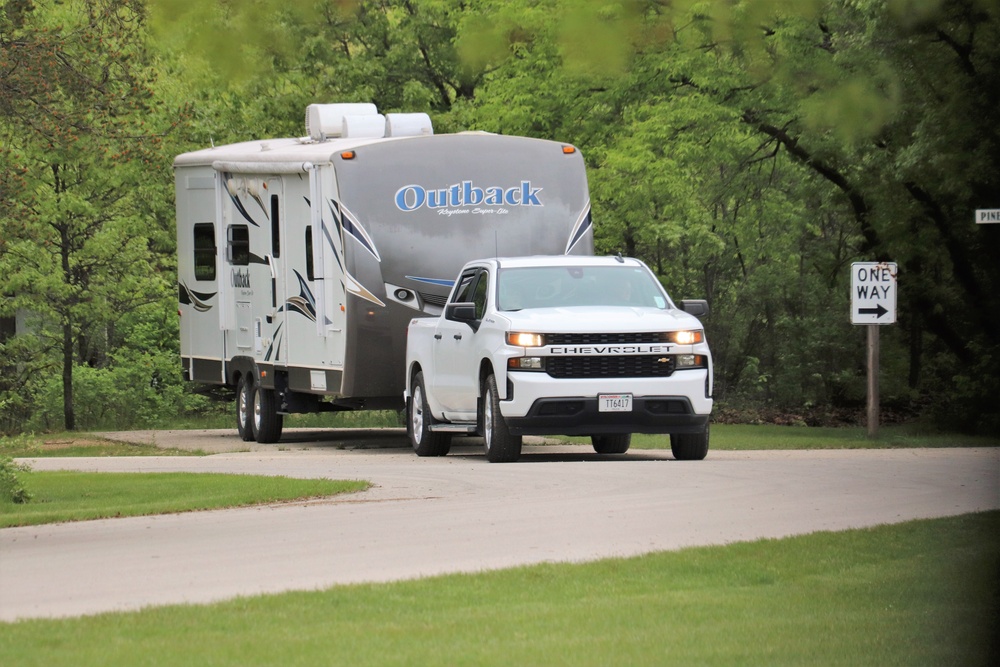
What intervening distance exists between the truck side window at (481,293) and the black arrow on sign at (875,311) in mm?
7148

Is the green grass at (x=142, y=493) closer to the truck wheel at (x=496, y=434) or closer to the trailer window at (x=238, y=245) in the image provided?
the truck wheel at (x=496, y=434)

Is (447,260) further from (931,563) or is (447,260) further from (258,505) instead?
(931,563)

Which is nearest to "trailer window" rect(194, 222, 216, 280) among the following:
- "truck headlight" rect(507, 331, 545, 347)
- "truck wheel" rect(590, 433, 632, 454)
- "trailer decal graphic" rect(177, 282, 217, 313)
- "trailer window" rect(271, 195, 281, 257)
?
"trailer decal graphic" rect(177, 282, 217, 313)

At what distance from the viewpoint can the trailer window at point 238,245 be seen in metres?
23.8

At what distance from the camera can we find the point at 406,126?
73.2ft

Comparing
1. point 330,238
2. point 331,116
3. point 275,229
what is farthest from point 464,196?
point 275,229

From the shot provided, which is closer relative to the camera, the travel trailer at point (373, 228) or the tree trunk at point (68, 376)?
the travel trailer at point (373, 228)

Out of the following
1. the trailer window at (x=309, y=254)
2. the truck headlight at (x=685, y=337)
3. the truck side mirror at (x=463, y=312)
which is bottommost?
the truck headlight at (x=685, y=337)

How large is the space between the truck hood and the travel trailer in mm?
2969

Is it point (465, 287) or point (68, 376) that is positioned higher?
point (465, 287)

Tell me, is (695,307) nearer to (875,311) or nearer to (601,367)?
(601,367)

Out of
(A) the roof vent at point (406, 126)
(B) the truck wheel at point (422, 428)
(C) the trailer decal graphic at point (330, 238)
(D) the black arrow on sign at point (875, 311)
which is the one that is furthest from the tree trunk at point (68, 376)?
(D) the black arrow on sign at point (875, 311)

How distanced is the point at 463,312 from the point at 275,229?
526 cm

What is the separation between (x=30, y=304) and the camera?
3136cm
